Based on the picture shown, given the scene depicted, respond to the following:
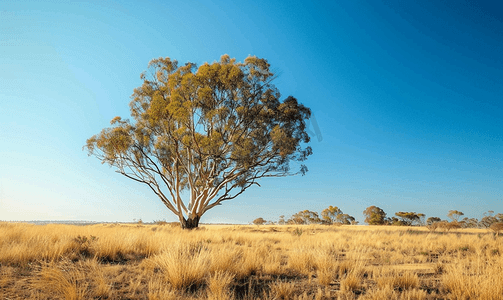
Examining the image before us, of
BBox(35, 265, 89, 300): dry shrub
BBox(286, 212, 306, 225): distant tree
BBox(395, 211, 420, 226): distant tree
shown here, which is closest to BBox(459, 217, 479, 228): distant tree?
A: BBox(395, 211, 420, 226): distant tree

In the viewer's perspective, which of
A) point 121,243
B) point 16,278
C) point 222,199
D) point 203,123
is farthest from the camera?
point 222,199

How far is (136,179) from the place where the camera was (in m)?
22.5

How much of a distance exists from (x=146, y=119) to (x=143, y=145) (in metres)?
2.13

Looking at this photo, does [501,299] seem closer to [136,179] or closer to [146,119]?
[146,119]

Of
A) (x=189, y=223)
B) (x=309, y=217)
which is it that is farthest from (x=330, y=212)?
(x=189, y=223)

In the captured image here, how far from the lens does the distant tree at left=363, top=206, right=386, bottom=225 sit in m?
64.5

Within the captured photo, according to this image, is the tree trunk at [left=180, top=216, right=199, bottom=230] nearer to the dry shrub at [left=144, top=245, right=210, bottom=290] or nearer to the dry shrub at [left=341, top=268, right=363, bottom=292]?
the dry shrub at [left=144, top=245, right=210, bottom=290]

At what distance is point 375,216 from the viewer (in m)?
65.5

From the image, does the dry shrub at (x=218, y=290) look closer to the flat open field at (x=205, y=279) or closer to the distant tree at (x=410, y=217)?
the flat open field at (x=205, y=279)

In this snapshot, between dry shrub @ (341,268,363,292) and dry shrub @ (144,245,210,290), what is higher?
dry shrub @ (144,245,210,290)

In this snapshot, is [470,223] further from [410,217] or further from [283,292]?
[283,292]

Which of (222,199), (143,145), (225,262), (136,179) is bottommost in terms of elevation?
(225,262)

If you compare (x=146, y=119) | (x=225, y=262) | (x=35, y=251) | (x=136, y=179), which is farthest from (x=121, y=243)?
(x=136, y=179)

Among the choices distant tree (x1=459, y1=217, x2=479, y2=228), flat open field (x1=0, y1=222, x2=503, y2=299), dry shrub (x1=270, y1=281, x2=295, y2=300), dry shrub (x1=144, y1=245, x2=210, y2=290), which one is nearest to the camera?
flat open field (x1=0, y1=222, x2=503, y2=299)
